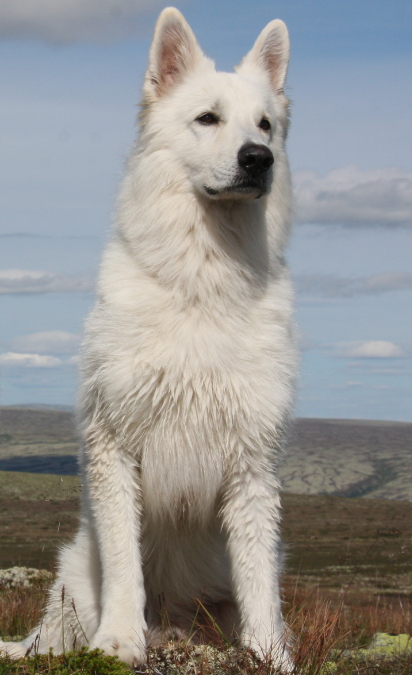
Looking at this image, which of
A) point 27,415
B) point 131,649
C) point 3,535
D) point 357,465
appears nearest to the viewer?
point 131,649

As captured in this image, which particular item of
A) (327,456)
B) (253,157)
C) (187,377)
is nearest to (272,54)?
(253,157)

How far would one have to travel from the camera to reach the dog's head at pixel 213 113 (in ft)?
15.9

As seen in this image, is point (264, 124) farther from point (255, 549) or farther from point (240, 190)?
point (255, 549)

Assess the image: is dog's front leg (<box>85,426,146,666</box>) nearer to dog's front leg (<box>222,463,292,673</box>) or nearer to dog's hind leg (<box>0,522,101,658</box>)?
dog's hind leg (<box>0,522,101,658</box>)

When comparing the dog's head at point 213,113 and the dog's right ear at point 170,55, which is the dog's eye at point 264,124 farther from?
the dog's right ear at point 170,55

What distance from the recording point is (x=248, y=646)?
4508 millimetres

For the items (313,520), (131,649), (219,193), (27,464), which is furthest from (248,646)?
(27,464)

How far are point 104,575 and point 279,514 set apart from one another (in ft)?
3.98

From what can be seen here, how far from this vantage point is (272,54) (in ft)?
18.9

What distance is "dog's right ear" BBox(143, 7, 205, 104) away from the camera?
17.3 feet

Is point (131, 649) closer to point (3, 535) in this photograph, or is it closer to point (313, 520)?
point (3, 535)

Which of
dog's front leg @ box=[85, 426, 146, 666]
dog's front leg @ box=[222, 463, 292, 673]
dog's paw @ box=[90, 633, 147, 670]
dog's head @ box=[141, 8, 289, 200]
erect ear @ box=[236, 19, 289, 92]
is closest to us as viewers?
dog's paw @ box=[90, 633, 147, 670]

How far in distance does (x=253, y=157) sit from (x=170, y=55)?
1.25 metres

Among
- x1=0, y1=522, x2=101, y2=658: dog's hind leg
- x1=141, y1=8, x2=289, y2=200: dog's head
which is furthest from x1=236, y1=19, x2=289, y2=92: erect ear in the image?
x1=0, y1=522, x2=101, y2=658: dog's hind leg
